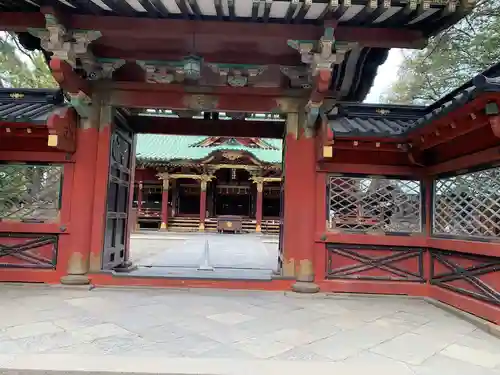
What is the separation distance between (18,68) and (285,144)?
42.1 ft

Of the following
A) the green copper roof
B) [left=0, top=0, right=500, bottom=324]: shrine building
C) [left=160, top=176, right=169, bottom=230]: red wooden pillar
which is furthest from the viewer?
[left=160, top=176, right=169, bottom=230]: red wooden pillar

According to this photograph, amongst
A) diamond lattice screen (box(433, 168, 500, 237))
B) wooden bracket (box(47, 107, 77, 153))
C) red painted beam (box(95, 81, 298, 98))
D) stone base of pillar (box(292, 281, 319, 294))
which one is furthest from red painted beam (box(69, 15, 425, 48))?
stone base of pillar (box(292, 281, 319, 294))

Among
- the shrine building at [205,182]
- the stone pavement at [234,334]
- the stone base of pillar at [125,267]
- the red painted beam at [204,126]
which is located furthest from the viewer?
the shrine building at [205,182]

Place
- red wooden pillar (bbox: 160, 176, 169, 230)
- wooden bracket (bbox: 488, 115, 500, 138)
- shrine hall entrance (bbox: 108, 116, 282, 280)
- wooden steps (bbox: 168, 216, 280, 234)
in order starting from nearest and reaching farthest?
wooden bracket (bbox: 488, 115, 500, 138) → shrine hall entrance (bbox: 108, 116, 282, 280) → red wooden pillar (bbox: 160, 176, 169, 230) → wooden steps (bbox: 168, 216, 280, 234)

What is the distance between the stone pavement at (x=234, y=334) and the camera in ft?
8.82

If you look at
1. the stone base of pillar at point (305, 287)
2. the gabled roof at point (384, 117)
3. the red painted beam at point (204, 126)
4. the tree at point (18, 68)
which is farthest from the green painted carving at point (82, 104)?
the tree at point (18, 68)

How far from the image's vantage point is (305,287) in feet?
17.0

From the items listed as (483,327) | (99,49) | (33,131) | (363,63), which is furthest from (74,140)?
(483,327)

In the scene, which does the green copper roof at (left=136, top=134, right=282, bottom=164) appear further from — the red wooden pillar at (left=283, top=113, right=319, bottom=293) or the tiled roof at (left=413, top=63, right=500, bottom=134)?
the tiled roof at (left=413, top=63, right=500, bottom=134)

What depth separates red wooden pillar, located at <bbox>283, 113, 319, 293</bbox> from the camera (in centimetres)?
533

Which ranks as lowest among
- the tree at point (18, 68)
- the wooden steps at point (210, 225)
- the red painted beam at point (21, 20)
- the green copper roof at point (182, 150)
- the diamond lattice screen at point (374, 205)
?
the wooden steps at point (210, 225)

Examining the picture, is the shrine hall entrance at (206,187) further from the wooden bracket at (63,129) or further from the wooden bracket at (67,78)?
the wooden bracket at (67,78)

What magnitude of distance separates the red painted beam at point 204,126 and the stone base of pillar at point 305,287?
2.95 meters

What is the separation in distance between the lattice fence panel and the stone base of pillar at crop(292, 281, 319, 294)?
11.9 ft
